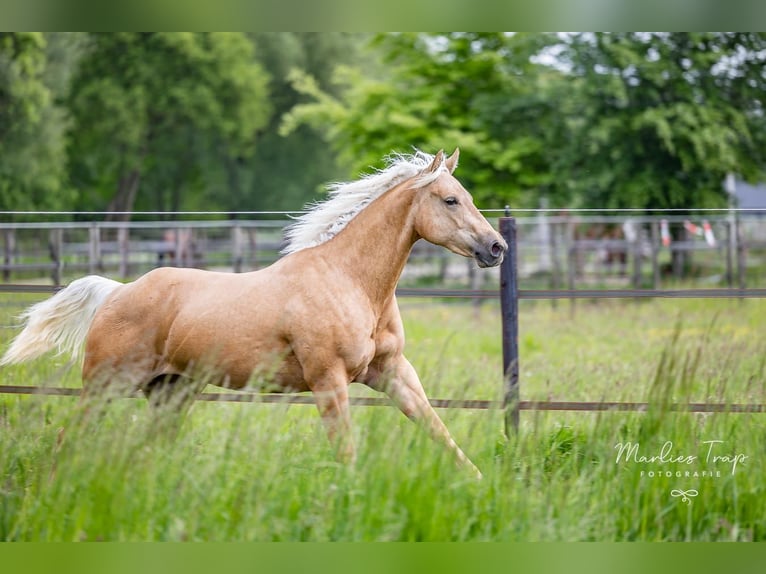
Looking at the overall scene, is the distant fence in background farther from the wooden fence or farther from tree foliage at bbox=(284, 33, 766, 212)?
the wooden fence

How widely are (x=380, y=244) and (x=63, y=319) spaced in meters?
1.82

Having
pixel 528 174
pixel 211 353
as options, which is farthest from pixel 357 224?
pixel 528 174

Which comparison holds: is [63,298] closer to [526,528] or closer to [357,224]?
[357,224]

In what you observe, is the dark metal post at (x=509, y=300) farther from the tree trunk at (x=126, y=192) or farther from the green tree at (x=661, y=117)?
the tree trunk at (x=126, y=192)

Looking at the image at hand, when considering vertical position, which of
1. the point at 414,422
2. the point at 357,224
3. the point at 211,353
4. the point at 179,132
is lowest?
the point at 414,422

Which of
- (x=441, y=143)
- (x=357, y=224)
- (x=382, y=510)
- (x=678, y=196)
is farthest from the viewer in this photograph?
(x=441, y=143)

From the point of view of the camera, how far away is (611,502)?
3.91m

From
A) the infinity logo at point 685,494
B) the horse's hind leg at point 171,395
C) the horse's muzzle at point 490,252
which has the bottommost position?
the infinity logo at point 685,494

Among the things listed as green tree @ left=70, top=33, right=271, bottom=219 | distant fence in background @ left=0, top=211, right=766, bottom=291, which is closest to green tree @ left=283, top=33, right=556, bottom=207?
distant fence in background @ left=0, top=211, right=766, bottom=291

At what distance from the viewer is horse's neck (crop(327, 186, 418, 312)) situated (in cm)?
455

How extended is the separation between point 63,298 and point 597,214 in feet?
52.7

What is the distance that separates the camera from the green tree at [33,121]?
2331 centimetres

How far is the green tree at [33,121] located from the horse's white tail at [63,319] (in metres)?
19.2

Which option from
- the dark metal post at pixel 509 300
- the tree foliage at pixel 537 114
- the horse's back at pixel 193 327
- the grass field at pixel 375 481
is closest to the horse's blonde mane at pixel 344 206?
the horse's back at pixel 193 327
